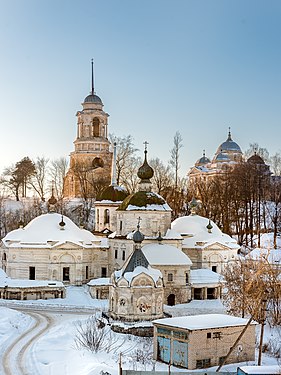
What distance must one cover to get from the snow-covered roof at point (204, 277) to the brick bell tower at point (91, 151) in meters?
24.2

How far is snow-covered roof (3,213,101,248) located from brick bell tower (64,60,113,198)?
63.9 ft

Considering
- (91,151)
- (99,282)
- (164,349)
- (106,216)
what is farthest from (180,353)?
(91,151)

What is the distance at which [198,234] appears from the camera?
38.9 m

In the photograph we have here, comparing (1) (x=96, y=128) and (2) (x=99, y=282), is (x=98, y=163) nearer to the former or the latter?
(1) (x=96, y=128)

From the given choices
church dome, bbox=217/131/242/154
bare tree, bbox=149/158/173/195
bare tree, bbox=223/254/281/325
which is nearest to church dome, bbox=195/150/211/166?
church dome, bbox=217/131/242/154

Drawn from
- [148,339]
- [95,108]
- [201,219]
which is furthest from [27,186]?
[148,339]

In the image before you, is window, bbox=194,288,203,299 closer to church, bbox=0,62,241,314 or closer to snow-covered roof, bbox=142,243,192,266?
church, bbox=0,62,241,314

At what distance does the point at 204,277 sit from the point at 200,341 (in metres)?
15.1

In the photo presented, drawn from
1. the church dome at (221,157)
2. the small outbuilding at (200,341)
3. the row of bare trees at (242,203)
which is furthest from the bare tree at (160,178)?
the small outbuilding at (200,341)

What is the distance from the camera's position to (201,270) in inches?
1431

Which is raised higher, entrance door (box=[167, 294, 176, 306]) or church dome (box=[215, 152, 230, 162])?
church dome (box=[215, 152, 230, 162])

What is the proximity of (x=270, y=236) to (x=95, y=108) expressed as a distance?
2105cm

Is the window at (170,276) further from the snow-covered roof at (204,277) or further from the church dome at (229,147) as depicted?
the church dome at (229,147)

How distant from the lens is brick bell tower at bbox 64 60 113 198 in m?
57.3
